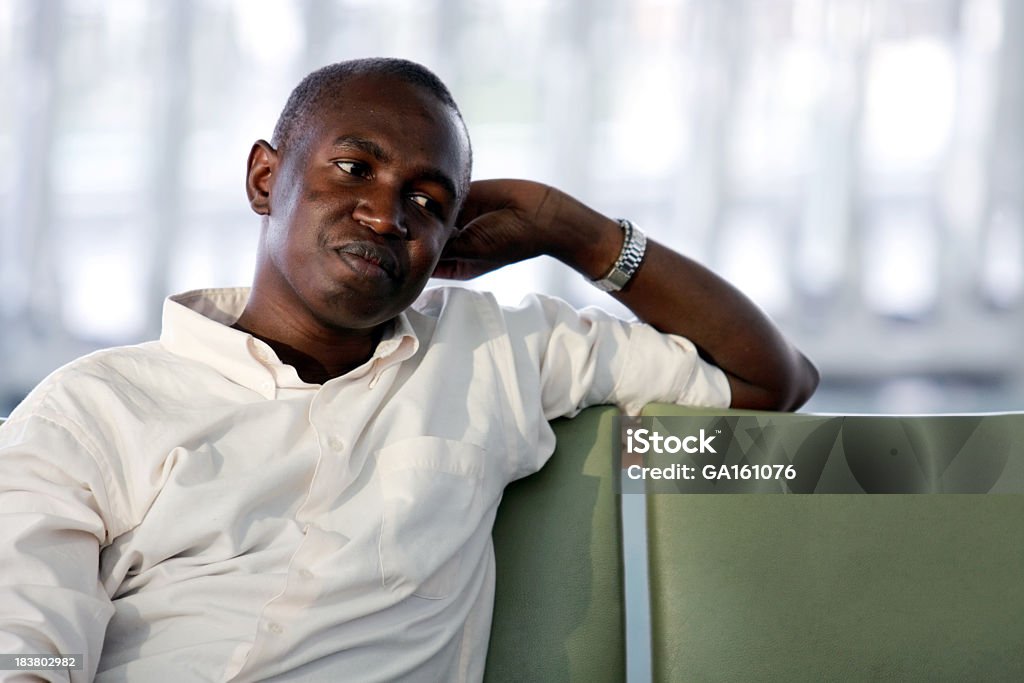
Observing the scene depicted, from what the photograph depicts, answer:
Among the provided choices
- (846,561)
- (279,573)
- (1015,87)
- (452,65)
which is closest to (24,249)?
(452,65)

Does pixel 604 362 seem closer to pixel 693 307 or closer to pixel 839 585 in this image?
pixel 693 307

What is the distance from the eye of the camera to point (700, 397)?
1.53m

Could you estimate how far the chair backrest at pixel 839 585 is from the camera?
1354mm

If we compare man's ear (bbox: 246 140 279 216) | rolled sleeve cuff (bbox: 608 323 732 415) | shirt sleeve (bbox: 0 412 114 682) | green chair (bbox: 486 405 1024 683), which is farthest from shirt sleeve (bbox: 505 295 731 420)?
shirt sleeve (bbox: 0 412 114 682)

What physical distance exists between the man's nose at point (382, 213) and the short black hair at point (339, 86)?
0.40 ft

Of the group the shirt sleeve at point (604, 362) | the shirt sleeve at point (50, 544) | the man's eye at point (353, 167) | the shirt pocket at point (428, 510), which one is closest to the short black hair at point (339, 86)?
the man's eye at point (353, 167)

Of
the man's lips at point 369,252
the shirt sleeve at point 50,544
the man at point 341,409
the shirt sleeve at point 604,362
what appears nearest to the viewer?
the shirt sleeve at point 50,544

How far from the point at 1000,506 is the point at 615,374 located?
21.1 inches

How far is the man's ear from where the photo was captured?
1395 millimetres

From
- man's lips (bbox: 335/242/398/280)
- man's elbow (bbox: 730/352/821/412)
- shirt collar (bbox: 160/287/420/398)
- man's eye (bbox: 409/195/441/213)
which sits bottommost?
man's elbow (bbox: 730/352/821/412)

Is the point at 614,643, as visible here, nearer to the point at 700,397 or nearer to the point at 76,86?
the point at 700,397

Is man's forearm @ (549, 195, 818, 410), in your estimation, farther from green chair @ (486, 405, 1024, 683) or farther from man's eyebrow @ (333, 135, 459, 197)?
man's eyebrow @ (333, 135, 459, 197)

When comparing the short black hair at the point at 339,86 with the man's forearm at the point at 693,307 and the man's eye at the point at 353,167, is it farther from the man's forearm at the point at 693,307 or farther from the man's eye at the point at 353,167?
the man's forearm at the point at 693,307

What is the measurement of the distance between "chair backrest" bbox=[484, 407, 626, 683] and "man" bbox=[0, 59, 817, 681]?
0.04 m
